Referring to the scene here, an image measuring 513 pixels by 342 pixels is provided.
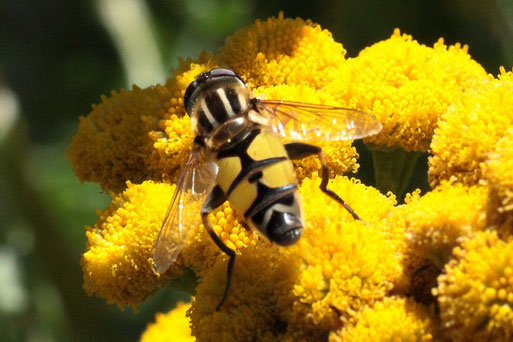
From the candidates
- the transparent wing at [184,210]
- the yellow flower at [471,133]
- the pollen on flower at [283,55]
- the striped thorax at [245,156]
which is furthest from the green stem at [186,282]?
the yellow flower at [471,133]

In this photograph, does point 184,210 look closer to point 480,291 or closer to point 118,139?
point 118,139

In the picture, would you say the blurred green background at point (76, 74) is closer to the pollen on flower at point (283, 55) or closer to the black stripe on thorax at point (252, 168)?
the pollen on flower at point (283, 55)

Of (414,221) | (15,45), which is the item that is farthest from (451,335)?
(15,45)

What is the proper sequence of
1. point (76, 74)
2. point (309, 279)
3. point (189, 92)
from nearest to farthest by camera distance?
point (309, 279) → point (189, 92) → point (76, 74)

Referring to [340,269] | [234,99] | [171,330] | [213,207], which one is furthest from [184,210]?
[171,330]

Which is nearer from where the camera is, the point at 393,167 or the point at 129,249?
the point at 129,249

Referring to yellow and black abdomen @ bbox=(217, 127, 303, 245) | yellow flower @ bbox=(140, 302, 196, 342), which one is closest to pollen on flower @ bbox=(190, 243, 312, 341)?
yellow and black abdomen @ bbox=(217, 127, 303, 245)
